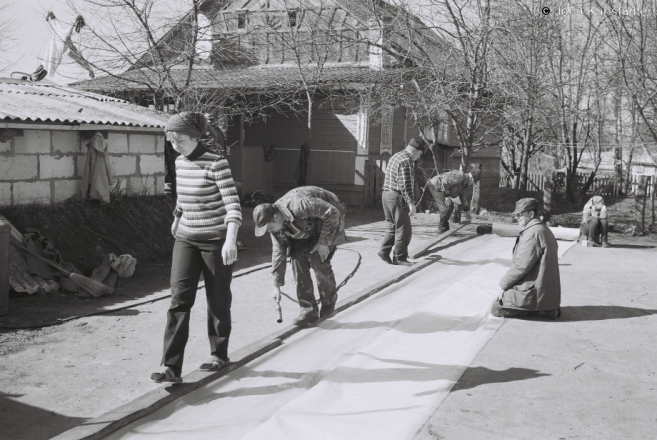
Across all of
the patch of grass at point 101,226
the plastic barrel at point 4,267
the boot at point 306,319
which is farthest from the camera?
the patch of grass at point 101,226

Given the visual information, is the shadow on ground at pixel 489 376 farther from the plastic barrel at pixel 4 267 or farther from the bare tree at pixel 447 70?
the bare tree at pixel 447 70

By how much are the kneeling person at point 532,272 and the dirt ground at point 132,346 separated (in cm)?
31

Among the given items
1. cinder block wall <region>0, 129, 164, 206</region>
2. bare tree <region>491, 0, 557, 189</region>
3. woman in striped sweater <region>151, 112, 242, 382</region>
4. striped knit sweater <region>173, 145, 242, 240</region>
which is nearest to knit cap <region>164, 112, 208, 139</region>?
woman in striped sweater <region>151, 112, 242, 382</region>

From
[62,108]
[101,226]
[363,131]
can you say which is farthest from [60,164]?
[363,131]

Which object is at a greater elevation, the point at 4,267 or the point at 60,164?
the point at 60,164

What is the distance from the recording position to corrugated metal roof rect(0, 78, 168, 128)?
11.1m

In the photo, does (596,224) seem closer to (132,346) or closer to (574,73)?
(574,73)

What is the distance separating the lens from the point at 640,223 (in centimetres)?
1709

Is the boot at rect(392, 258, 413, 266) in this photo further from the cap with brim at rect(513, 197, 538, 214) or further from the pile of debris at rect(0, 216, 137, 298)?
the pile of debris at rect(0, 216, 137, 298)

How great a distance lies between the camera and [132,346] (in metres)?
6.77

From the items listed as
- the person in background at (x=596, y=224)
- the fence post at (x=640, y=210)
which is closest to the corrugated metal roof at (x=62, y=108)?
the person in background at (x=596, y=224)

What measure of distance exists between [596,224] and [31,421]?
11938 millimetres

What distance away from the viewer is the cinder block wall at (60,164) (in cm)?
1064

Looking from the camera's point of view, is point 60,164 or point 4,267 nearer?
point 4,267
